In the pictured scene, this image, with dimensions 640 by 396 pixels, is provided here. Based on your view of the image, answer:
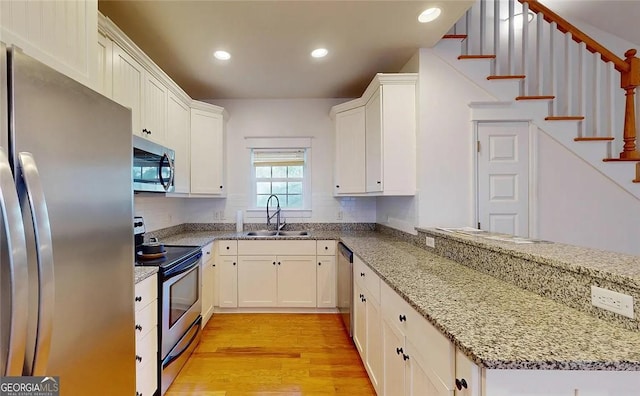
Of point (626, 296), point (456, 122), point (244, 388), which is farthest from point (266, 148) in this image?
point (626, 296)

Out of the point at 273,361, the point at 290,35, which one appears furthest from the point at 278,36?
the point at 273,361

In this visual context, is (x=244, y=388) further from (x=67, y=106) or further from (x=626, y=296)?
(x=626, y=296)

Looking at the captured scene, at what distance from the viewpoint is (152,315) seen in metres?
1.76

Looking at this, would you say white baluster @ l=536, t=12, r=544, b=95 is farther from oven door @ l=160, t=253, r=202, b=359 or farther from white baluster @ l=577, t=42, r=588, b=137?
oven door @ l=160, t=253, r=202, b=359

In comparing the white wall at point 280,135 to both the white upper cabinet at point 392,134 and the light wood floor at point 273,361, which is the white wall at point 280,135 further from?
the light wood floor at point 273,361

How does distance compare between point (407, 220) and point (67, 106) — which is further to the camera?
point (407, 220)

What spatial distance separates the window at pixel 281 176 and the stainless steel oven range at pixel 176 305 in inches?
56.2

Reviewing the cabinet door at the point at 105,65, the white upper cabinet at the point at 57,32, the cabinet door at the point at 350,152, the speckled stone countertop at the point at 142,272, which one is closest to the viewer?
the white upper cabinet at the point at 57,32

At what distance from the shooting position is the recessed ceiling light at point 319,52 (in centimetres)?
248

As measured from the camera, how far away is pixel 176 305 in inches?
80.7

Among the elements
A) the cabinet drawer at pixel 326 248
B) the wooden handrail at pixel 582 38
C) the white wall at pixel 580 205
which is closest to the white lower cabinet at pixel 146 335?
the cabinet drawer at pixel 326 248

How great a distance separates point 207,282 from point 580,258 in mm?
2916

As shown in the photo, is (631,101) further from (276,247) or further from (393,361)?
(276,247)

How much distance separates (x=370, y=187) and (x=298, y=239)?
A: 1.00 meters
